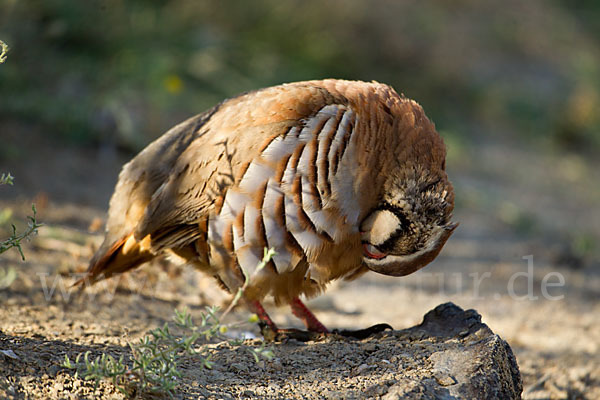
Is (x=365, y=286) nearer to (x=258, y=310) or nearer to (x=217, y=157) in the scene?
(x=258, y=310)

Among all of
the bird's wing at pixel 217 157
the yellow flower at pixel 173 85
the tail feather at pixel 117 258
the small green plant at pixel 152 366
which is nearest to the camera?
the small green plant at pixel 152 366

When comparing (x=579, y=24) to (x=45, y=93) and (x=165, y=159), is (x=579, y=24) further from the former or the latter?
(x=165, y=159)

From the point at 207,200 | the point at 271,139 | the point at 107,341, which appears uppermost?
the point at 271,139

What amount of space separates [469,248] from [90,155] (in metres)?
3.91

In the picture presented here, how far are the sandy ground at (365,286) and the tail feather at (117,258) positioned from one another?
223 millimetres

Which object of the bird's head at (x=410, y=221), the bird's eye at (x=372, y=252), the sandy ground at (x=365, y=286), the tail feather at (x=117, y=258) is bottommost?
the sandy ground at (x=365, y=286)

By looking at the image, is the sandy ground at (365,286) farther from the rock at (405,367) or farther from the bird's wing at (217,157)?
the bird's wing at (217,157)

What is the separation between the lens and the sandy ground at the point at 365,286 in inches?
137

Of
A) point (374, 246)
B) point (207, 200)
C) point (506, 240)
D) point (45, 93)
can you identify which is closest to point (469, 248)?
point (506, 240)

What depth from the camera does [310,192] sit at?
3.19m

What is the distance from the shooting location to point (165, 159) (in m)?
3.81

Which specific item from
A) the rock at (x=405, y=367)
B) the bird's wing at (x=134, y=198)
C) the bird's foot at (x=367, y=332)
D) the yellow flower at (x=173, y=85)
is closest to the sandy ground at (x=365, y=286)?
the rock at (x=405, y=367)

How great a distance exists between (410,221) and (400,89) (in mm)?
6869

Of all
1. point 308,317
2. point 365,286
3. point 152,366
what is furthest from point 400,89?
point 152,366
